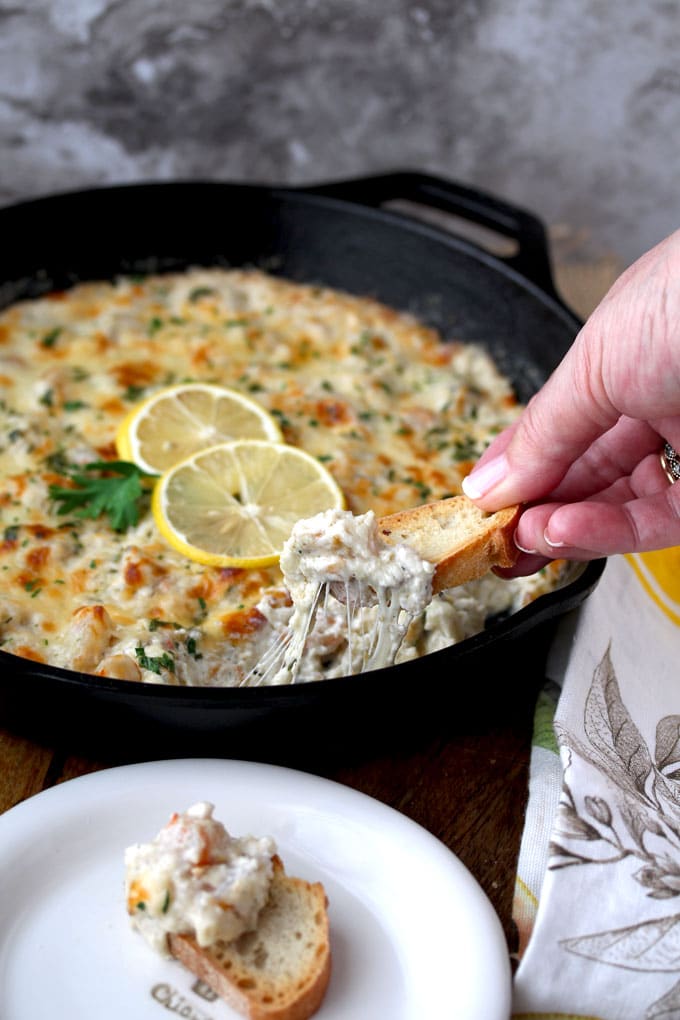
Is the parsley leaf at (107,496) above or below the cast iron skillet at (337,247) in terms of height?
below

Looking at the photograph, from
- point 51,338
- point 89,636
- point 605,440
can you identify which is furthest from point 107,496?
point 605,440

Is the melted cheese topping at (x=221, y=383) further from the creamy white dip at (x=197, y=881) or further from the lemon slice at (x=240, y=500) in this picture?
the creamy white dip at (x=197, y=881)

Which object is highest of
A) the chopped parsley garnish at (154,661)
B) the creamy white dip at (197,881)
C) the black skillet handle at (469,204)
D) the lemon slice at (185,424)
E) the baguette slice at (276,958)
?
the black skillet handle at (469,204)

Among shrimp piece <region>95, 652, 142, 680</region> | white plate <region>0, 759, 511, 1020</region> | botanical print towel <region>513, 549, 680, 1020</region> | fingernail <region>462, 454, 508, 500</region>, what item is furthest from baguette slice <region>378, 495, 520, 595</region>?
shrimp piece <region>95, 652, 142, 680</region>

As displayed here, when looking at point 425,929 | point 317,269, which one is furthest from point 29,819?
point 317,269

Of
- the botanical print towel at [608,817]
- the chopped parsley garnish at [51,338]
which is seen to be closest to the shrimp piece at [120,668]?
the botanical print towel at [608,817]

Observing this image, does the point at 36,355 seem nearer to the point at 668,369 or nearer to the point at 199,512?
the point at 199,512
